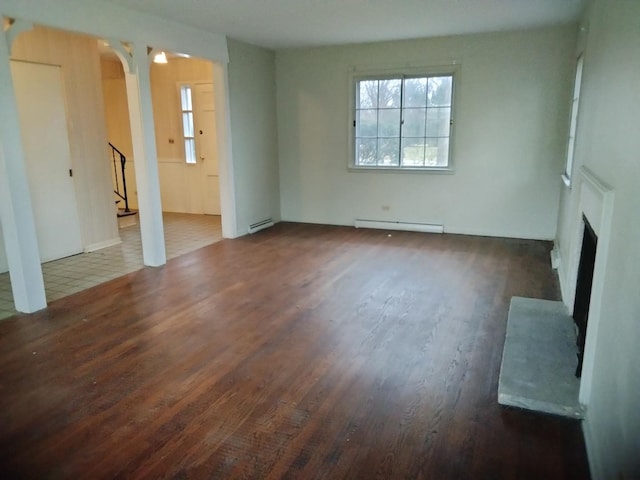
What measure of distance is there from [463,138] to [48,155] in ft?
17.1

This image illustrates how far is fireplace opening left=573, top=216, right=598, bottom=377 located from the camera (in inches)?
108

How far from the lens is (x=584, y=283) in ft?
9.69

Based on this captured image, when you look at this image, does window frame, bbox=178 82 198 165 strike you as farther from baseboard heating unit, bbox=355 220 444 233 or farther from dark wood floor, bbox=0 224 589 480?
dark wood floor, bbox=0 224 589 480

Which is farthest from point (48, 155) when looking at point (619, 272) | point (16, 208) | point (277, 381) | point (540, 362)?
point (619, 272)

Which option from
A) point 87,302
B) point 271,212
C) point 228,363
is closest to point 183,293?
point 87,302

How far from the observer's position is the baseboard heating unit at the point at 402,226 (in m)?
6.57

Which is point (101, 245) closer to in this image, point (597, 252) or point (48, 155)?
point (48, 155)

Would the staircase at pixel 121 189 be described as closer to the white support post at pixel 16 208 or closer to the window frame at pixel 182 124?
the window frame at pixel 182 124

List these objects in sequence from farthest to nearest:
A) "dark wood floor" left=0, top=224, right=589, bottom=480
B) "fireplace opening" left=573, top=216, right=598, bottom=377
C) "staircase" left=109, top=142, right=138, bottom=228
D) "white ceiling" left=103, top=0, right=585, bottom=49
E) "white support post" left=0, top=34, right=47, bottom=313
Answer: "staircase" left=109, top=142, right=138, bottom=228, "white ceiling" left=103, top=0, right=585, bottom=49, "white support post" left=0, top=34, right=47, bottom=313, "fireplace opening" left=573, top=216, right=598, bottom=377, "dark wood floor" left=0, top=224, right=589, bottom=480

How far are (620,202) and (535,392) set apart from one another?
1.11 m

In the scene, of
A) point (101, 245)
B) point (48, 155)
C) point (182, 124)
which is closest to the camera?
point (48, 155)

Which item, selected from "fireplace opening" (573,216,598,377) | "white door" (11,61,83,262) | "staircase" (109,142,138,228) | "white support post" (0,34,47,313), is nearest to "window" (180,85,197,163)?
"staircase" (109,142,138,228)

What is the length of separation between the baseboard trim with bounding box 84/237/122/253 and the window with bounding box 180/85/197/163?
2457mm

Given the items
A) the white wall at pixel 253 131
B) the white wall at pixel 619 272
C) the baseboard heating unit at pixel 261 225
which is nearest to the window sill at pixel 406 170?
the white wall at pixel 253 131
